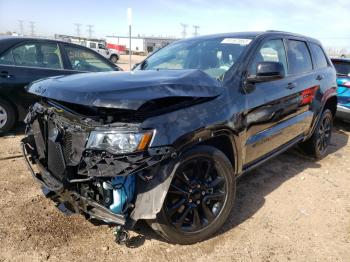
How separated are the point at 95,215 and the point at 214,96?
1364 mm

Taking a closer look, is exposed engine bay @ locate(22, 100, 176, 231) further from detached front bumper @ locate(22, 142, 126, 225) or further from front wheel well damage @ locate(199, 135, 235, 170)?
front wheel well damage @ locate(199, 135, 235, 170)

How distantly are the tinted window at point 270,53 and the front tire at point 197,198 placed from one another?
3.64 feet

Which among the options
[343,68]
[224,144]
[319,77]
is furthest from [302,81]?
[343,68]

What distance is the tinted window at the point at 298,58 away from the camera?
4.29 meters

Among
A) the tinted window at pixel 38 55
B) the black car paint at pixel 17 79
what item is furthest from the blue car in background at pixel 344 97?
the black car paint at pixel 17 79

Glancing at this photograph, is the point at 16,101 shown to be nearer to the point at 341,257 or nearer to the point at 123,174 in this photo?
the point at 123,174

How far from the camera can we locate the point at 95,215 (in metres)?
2.55

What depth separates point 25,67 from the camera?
5.70 meters

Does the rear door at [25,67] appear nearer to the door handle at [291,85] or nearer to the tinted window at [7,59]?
the tinted window at [7,59]

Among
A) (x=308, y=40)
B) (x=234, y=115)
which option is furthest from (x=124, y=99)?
(x=308, y=40)

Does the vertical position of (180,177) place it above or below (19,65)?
below

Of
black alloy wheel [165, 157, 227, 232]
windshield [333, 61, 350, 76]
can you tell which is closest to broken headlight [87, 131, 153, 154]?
black alloy wheel [165, 157, 227, 232]

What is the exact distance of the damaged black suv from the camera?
2.38 meters

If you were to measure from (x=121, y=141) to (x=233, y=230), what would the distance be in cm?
153
